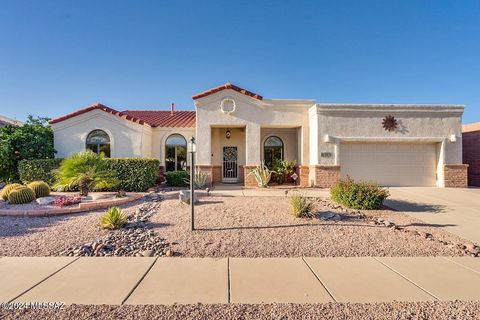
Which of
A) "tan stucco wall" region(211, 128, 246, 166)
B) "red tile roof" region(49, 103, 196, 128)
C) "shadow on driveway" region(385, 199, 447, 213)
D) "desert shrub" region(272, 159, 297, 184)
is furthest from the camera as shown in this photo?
"tan stucco wall" region(211, 128, 246, 166)

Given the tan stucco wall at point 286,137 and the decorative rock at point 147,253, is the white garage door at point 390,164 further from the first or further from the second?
the decorative rock at point 147,253

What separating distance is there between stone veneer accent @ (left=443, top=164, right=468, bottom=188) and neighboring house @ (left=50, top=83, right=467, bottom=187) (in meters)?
0.06

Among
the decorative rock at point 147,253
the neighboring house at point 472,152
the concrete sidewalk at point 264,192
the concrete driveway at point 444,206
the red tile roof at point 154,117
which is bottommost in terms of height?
the decorative rock at point 147,253

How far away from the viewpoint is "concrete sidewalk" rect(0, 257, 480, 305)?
3.62 metres

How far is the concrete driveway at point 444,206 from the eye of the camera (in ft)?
23.8

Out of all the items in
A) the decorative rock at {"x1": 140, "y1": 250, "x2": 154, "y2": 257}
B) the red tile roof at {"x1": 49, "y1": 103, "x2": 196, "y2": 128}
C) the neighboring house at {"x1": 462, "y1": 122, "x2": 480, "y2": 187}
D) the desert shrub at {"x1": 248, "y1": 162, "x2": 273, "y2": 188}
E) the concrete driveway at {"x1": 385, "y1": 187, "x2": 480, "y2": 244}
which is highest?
the red tile roof at {"x1": 49, "y1": 103, "x2": 196, "y2": 128}

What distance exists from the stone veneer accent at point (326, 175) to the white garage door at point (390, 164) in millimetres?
669

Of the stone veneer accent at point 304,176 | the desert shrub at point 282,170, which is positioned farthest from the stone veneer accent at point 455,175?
the desert shrub at point 282,170

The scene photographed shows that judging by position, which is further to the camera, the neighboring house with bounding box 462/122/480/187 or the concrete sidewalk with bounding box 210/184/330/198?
the neighboring house with bounding box 462/122/480/187

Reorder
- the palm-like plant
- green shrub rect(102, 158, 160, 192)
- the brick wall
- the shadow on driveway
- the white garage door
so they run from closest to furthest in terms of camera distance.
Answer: the shadow on driveway < the palm-like plant < green shrub rect(102, 158, 160, 192) < the white garage door < the brick wall

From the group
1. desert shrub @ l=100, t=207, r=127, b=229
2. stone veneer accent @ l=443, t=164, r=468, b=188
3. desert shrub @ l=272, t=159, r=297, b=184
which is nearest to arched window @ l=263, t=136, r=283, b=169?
desert shrub @ l=272, t=159, r=297, b=184

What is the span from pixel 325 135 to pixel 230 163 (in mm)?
6616

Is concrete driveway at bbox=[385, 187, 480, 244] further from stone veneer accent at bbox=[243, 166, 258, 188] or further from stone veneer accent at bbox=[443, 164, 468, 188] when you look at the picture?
stone veneer accent at bbox=[243, 166, 258, 188]

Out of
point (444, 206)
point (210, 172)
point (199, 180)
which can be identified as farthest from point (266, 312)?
point (210, 172)
